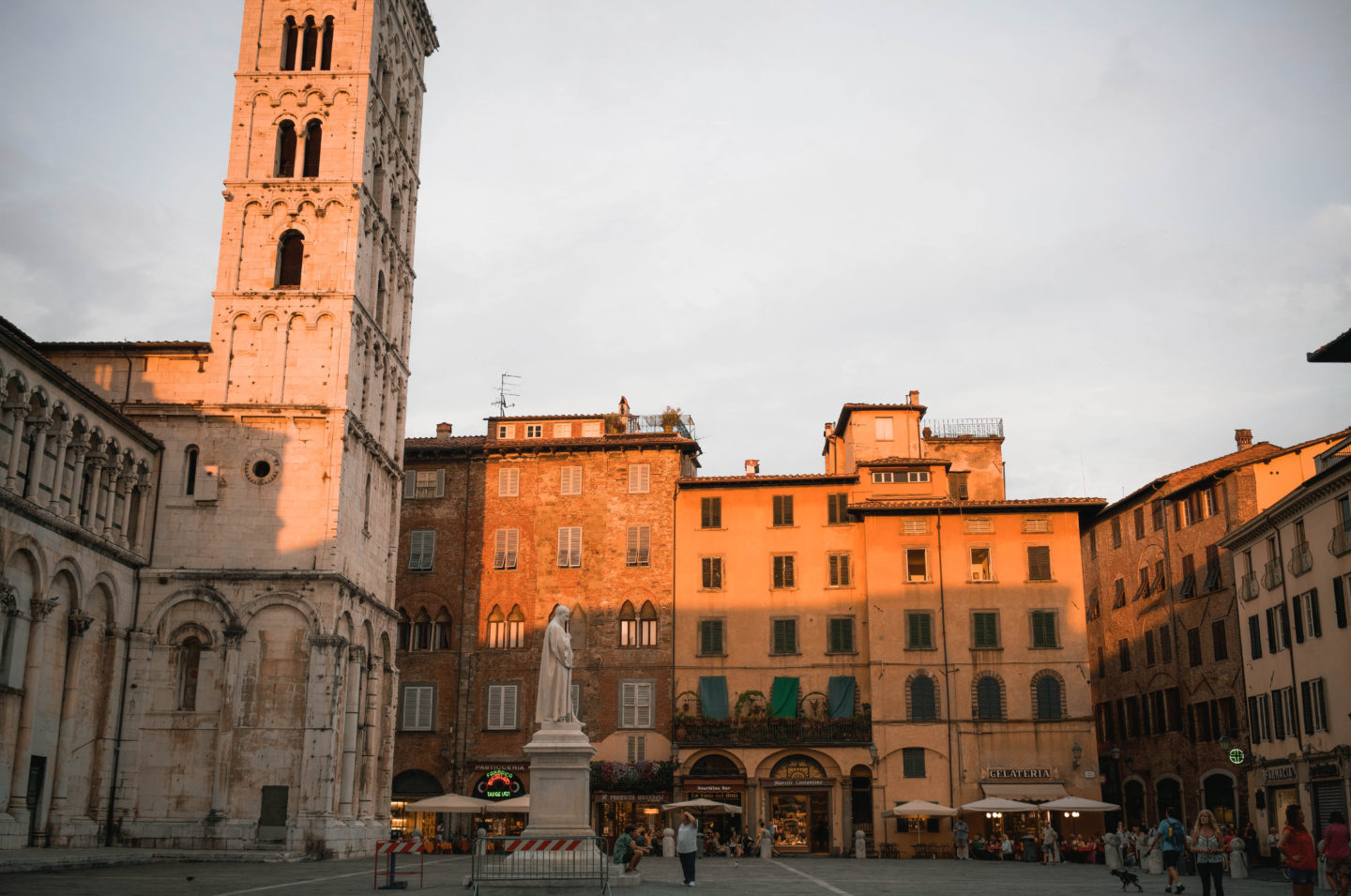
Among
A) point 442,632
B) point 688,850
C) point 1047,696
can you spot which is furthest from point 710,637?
point 688,850

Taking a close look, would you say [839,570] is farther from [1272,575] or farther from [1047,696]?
[1272,575]

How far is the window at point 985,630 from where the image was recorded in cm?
4981

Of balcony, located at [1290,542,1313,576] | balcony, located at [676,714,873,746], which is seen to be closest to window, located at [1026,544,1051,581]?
balcony, located at [676,714,873,746]

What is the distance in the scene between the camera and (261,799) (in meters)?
36.5

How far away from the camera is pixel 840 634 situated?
167 feet

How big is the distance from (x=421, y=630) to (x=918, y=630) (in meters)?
20.2

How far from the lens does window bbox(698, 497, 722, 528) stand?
52.8 m

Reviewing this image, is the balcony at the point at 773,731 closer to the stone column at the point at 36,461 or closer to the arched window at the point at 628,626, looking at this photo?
the arched window at the point at 628,626

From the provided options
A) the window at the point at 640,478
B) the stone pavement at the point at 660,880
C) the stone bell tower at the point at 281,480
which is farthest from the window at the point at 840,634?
the stone bell tower at the point at 281,480

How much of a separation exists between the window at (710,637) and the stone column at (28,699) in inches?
1011

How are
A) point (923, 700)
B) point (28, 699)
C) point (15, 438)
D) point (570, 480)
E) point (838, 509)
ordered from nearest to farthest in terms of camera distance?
point (15, 438) → point (28, 699) → point (923, 700) → point (838, 509) → point (570, 480)

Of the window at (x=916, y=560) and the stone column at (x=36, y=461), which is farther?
the window at (x=916, y=560)

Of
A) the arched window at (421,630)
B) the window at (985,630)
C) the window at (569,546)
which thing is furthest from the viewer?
the window at (569,546)

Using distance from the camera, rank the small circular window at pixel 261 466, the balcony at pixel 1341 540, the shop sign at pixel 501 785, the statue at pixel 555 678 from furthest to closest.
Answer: the shop sign at pixel 501 785, the small circular window at pixel 261 466, the balcony at pixel 1341 540, the statue at pixel 555 678
